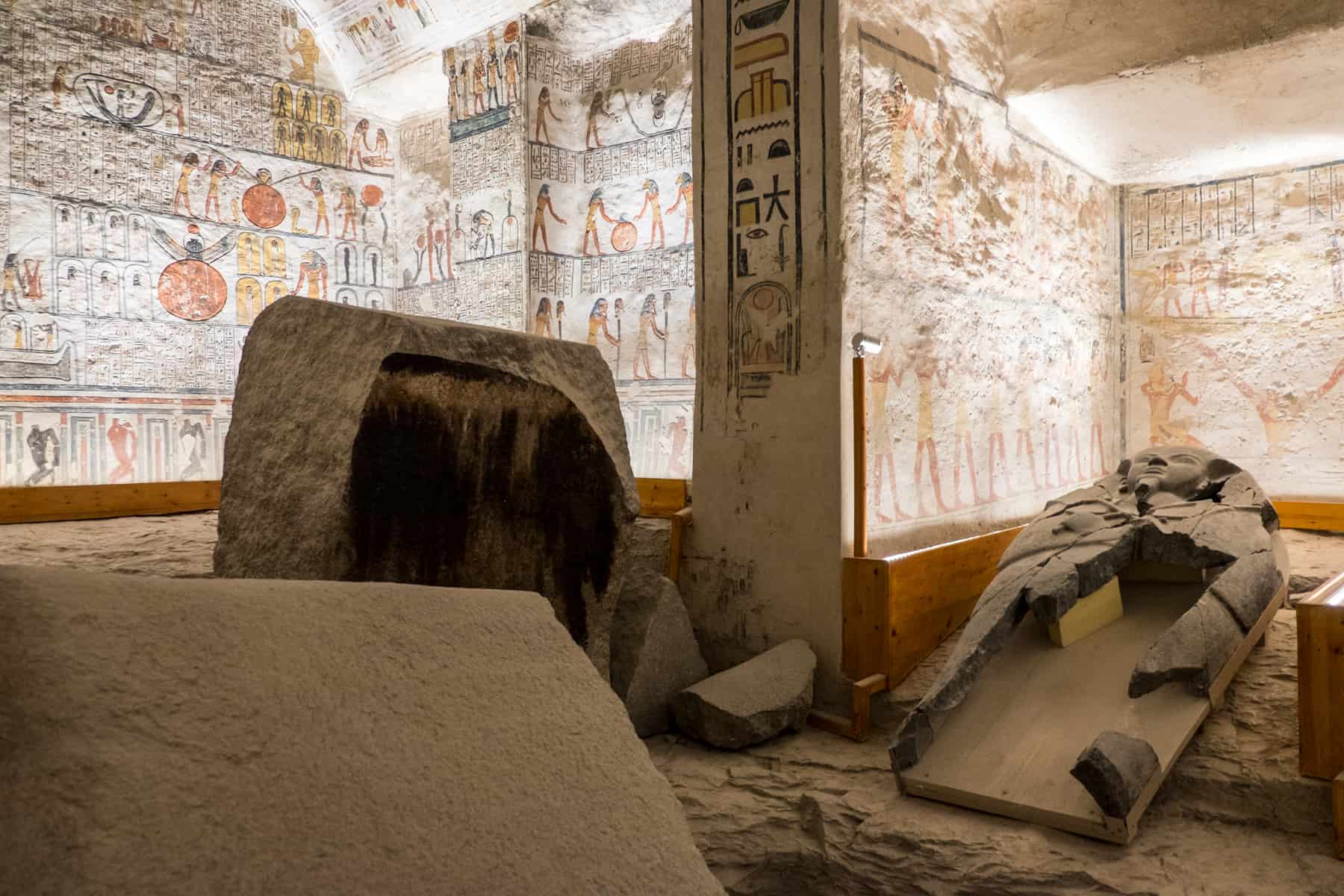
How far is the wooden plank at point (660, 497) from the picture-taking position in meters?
6.07

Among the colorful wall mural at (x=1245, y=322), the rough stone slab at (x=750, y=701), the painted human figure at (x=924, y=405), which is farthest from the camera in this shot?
the colorful wall mural at (x=1245, y=322)

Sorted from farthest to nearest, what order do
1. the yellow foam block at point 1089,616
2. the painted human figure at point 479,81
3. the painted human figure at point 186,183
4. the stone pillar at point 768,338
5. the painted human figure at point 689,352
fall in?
the painted human figure at point 186,183
the painted human figure at point 479,81
the painted human figure at point 689,352
the stone pillar at point 768,338
the yellow foam block at point 1089,616

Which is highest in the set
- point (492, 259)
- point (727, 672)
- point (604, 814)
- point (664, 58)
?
point (664, 58)

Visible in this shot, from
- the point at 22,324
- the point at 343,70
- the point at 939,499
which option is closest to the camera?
the point at 939,499

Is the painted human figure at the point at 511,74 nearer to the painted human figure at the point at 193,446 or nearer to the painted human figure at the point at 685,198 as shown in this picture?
the painted human figure at the point at 685,198

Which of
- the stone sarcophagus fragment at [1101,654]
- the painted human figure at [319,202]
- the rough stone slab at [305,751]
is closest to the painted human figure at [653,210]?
the painted human figure at [319,202]

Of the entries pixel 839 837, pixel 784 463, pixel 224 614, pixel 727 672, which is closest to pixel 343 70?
pixel 784 463

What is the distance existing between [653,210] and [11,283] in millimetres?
5091

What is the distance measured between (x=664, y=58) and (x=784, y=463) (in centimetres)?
453

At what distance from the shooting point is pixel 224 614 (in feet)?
4.09

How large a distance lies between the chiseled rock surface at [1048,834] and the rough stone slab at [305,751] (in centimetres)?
199

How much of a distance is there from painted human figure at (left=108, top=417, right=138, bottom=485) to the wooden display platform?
709cm

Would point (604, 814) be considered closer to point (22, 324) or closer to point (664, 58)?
point (664, 58)

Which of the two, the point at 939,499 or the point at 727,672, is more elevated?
the point at 939,499
